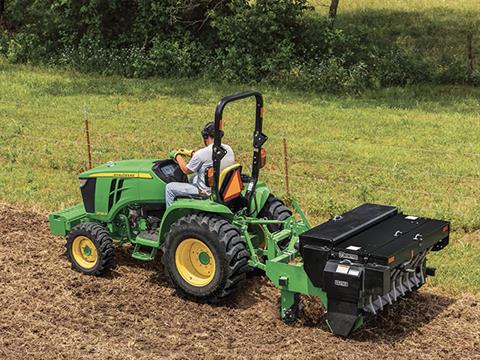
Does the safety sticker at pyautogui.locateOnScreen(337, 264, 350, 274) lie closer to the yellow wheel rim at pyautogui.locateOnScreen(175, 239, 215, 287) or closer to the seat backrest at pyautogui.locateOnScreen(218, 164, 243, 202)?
the yellow wheel rim at pyautogui.locateOnScreen(175, 239, 215, 287)

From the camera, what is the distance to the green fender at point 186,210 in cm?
833

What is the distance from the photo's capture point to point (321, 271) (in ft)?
25.0

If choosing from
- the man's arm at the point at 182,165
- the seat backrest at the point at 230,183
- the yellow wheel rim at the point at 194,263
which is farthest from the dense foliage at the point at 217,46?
the yellow wheel rim at the point at 194,263

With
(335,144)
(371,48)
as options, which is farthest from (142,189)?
(371,48)

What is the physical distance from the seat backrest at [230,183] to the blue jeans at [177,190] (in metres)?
0.40

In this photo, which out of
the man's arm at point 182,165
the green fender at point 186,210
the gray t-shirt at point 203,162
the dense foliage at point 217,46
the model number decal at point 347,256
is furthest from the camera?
the dense foliage at point 217,46

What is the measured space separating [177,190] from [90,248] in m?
1.34

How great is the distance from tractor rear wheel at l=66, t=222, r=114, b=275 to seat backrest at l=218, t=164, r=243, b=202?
157 centimetres

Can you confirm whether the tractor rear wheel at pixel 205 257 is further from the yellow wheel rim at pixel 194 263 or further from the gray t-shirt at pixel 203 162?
the gray t-shirt at pixel 203 162

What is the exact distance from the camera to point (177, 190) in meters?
8.88

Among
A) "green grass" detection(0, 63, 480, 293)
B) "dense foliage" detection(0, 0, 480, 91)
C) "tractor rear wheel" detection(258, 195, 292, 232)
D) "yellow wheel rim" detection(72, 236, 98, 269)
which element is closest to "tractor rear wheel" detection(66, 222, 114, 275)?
"yellow wheel rim" detection(72, 236, 98, 269)

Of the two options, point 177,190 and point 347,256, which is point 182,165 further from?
point 347,256

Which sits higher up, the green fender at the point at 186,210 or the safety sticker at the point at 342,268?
the green fender at the point at 186,210

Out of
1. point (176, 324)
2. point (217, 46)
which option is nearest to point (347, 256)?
point (176, 324)
